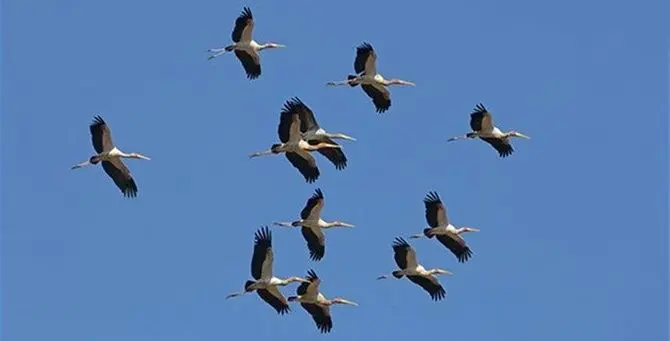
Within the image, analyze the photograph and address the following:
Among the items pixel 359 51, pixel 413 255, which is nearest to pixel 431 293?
pixel 413 255

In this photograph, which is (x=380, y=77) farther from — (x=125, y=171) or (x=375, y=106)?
(x=125, y=171)

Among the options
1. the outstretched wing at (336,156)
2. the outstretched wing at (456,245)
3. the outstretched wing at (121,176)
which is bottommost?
the outstretched wing at (121,176)

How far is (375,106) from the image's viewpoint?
5597 centimetres

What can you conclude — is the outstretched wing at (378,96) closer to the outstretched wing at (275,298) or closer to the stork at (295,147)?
the stork at (295,147)

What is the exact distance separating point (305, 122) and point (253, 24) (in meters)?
1.95

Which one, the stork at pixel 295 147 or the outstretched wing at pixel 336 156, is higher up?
the outstretched wing at pixel 336 156

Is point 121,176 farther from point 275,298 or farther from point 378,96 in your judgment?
point 378,96

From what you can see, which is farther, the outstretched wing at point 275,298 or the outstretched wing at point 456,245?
the outstretched wing at point 456,245

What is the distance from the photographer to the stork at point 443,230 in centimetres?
5588

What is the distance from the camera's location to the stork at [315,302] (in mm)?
54156

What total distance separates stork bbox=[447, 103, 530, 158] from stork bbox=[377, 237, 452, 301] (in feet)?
7.32

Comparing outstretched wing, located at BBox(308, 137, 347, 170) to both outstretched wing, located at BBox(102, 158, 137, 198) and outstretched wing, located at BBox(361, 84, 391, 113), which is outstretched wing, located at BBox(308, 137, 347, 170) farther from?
outstretched wing, located at BBox(102, 158, 137, 198)

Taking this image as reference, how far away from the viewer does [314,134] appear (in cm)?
5512

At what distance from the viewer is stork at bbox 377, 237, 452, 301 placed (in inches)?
2186
